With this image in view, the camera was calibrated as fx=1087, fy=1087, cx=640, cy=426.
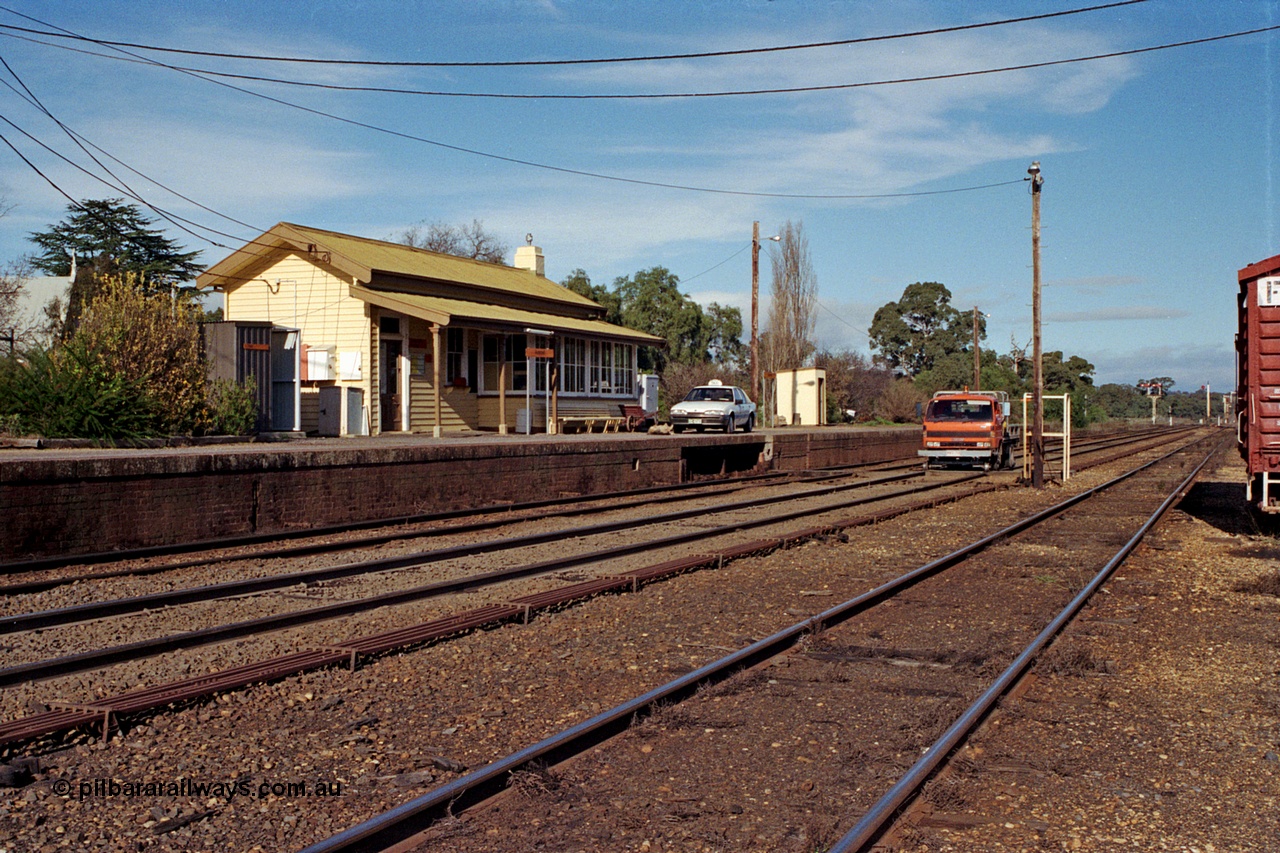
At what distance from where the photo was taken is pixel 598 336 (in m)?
32.3

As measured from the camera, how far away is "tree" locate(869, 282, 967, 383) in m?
91.9

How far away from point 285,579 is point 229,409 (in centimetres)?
1146

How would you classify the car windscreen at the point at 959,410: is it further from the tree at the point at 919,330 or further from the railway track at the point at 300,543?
the tree at the point at 919,330

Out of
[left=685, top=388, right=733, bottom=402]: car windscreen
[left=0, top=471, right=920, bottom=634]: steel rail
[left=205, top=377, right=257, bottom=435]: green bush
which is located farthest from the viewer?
[left=685, top=388, right=733, bottom=402]: car windscreen

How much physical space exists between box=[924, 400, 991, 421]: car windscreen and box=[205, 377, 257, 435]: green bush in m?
17.5

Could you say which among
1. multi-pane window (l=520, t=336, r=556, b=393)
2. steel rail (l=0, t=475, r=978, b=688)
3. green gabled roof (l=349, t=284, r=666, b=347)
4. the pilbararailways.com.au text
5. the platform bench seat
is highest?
green gabled roof (l=349, t=284, r=666, b=347)

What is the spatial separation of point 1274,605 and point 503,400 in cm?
2046

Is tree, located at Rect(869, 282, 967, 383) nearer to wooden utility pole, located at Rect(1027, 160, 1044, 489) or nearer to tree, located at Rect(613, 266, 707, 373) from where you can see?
tree, located at Rect(613, 266, 707, 373)

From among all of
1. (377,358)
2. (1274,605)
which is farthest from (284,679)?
(377,358)

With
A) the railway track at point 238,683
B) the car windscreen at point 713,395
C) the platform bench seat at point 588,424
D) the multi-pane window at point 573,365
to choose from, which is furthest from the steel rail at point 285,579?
the multi-pane window at point 573,365

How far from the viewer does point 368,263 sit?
90.5 feet

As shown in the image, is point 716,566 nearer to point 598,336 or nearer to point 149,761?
point 149,761

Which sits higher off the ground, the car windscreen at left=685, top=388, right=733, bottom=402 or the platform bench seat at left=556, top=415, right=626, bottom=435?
the car windscreen at left=685, top=388, right=733, bottom=402

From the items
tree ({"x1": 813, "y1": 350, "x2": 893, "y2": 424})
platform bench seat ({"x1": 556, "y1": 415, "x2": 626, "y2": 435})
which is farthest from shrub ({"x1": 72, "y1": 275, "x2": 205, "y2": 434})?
tree ({"x1": 813, "y1": 350, "x2": 893, "y2": 424})
